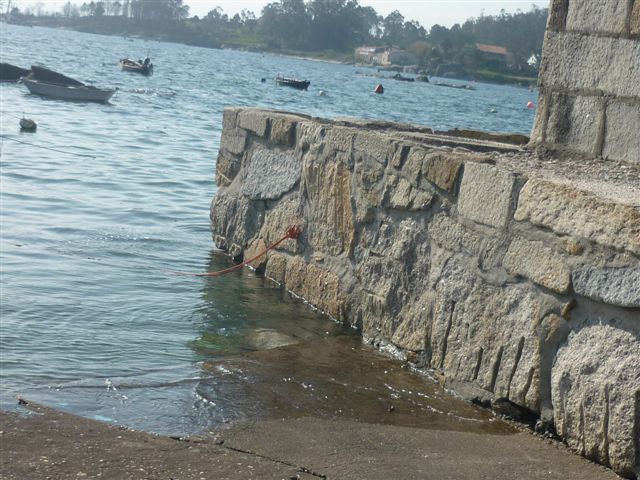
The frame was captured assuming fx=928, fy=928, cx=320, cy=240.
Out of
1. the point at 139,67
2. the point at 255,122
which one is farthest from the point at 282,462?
the point at 139,67

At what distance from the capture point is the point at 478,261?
190 inches

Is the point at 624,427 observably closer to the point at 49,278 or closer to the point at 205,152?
the point at 49,278

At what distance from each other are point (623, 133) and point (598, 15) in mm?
715

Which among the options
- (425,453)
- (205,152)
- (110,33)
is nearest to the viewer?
(425,453)

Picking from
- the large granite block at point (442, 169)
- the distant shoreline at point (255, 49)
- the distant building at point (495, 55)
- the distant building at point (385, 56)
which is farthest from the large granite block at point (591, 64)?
the distant building at point (385, 56)

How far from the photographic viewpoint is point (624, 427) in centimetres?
381

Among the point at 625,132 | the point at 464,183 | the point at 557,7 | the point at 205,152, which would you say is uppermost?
the point at 557,7

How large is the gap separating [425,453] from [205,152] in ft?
48.5

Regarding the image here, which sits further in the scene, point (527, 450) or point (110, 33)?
point (110, 33)

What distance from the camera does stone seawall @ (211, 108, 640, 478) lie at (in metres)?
3.94

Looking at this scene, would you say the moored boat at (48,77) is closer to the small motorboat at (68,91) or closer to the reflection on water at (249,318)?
the small motorboat at (68,91)

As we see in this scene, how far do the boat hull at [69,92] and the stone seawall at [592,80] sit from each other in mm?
23011

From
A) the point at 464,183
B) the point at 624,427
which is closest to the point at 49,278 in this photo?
the point at 464,183

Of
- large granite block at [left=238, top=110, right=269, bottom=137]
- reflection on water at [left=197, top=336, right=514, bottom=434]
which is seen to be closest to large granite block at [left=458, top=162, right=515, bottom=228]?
reflection on water at [left=197, top=336, right=514, bottom=434]
